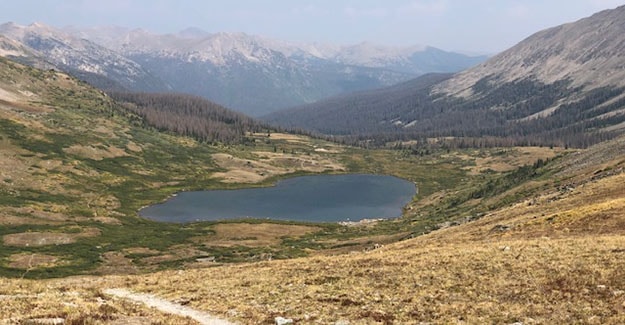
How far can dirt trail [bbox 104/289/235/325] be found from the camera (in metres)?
29.7

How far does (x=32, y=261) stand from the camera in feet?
273

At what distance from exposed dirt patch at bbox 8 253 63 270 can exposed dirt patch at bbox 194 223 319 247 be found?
109 ft

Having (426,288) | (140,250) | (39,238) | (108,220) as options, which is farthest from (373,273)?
(108,220)

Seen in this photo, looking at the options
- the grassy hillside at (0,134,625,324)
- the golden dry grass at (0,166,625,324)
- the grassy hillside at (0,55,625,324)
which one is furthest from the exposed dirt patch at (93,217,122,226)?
the golden dry grass at (0,166,625,324)

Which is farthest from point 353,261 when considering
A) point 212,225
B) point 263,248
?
point 212,225

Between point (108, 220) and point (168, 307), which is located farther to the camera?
point (108, 220)

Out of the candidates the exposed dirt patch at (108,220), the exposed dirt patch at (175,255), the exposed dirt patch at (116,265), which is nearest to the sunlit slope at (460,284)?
the exposed dirt patch at (116,265)

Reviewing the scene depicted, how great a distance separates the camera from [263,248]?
341ft

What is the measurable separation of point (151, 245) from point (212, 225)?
3271 cm

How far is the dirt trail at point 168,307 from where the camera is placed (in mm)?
29703

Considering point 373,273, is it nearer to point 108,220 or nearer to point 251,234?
point 251,234

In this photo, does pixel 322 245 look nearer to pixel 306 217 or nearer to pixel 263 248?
pixel 263 248

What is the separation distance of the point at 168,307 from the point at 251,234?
92.6 metres

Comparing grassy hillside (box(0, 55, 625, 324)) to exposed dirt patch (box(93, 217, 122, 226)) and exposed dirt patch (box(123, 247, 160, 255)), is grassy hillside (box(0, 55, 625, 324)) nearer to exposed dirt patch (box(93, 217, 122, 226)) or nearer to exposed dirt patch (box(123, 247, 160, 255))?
exposed dirt patch (box(123, 247, 160, 255))
